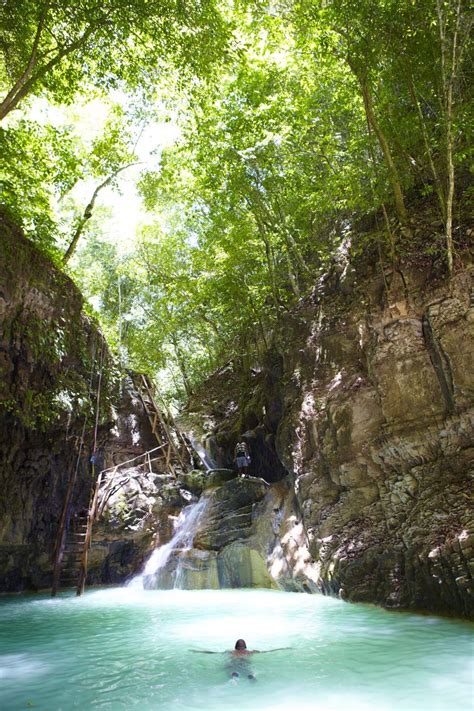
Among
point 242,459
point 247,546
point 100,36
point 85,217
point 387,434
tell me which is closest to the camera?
point 387,434

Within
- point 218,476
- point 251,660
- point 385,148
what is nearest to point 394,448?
point 251,660

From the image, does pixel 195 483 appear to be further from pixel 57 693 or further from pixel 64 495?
pixel 57 693

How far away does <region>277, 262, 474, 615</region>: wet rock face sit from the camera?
7723 mm

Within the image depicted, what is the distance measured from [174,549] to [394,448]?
7.56 metres

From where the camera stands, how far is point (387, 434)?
31.4 ft

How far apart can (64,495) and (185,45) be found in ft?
41.7

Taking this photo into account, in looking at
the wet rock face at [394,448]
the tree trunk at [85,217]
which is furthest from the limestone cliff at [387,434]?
the tree trunk at [85,217]

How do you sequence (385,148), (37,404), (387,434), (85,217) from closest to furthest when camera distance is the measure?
1. (387,434)
2. (385,148)
3. (37,404)
4. (85,217)

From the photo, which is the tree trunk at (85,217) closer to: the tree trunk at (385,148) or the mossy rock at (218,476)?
the mossy rock at (218,476)

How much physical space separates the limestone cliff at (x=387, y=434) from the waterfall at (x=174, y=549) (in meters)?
3.73

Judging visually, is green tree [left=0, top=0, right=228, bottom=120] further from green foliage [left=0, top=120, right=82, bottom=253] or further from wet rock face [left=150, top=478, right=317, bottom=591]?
wet rock face [left=150, top=478, right=317, bottom=591]

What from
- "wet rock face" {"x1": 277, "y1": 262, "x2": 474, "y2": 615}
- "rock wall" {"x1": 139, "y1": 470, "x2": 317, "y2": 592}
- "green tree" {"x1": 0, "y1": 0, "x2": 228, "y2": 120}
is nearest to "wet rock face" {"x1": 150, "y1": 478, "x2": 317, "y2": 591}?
"rock wall" {"x1": 139, "y1": 470, "x2": 317, "y2": 592}

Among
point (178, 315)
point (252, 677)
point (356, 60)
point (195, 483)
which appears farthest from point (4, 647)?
point (178, 315)

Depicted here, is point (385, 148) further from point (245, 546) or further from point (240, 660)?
point (245, 546)
